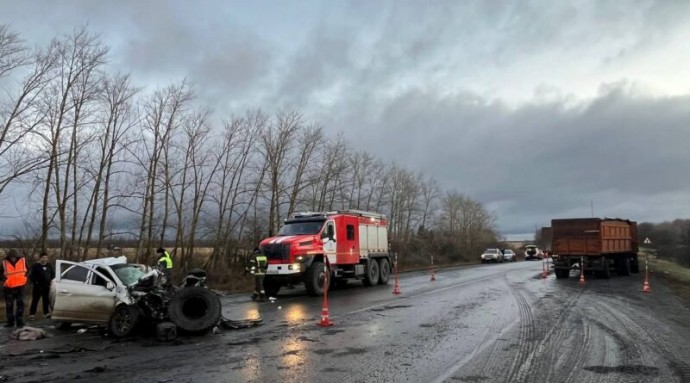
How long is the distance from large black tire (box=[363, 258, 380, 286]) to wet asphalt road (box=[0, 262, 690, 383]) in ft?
28.1

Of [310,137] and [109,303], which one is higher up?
[310,137]

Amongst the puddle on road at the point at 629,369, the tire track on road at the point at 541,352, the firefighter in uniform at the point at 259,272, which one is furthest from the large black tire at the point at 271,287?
the puddle on road at the point at 629,369

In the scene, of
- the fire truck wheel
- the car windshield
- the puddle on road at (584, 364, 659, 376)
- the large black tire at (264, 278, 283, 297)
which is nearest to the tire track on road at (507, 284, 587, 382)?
the puddle on road at (584, 364, 659, 376)

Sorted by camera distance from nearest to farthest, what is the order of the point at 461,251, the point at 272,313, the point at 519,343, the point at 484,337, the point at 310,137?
the point at 519,343 < the point at 484,337 < the point at 272,313 < the point at 310,137 < the point at 461,251

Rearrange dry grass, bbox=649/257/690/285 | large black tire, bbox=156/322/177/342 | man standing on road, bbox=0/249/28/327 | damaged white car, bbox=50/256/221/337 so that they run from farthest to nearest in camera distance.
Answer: dry grass, bbox=649/257/690/285 < man standing on road, bbox=0/249/28/327 < damaged white car, bbox=50/256/221/337 < large black tire, bbox=156/322/177/342

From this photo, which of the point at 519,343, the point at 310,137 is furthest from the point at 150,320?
the point at 310,137

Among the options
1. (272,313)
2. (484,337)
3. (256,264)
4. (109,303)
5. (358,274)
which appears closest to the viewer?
(484,337)

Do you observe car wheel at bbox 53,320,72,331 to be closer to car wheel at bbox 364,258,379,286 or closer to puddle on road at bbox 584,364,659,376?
puddle on road at bbox 584,364,659,376

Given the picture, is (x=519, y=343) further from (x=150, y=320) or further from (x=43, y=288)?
(x=43, y=288)

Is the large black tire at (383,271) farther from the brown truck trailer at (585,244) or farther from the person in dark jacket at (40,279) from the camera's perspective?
the person in dark jacket at (40,279)

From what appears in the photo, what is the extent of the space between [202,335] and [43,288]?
6.82 meters

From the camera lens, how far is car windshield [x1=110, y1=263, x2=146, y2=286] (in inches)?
479

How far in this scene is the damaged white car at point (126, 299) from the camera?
35.9 feet

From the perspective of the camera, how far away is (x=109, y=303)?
1166cm
